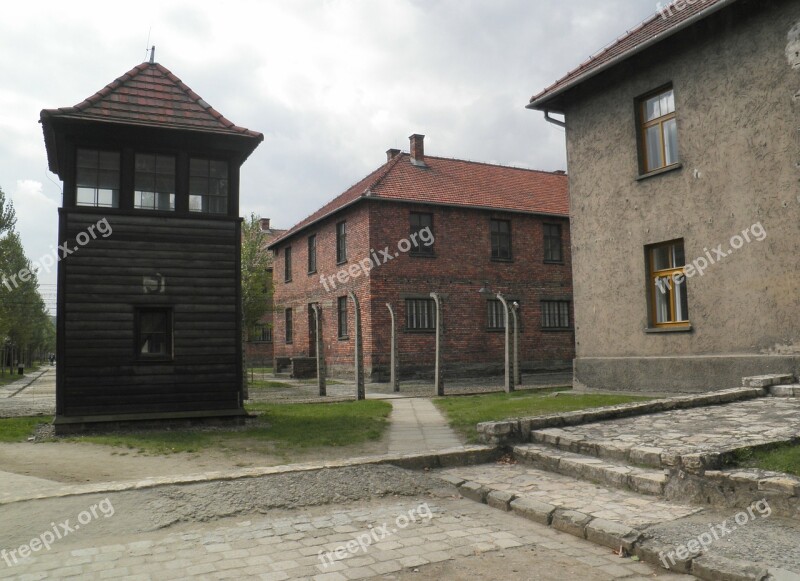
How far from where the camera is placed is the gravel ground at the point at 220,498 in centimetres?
552

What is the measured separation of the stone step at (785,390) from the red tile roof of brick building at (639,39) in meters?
6.54

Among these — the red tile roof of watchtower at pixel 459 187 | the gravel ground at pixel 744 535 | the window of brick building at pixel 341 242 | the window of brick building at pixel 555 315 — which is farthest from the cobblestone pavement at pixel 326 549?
the window of brick building at pixel 555 315

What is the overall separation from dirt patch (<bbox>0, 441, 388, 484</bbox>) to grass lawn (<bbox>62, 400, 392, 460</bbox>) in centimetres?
32

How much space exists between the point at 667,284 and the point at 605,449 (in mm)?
7053

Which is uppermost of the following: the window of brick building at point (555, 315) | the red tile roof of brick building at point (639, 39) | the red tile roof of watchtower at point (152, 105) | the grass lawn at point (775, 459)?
the red tile roof of brick building at point (639, 39)

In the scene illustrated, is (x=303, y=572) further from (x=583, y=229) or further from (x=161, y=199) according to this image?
(x=583, y=229)

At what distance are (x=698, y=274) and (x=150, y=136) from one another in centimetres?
1091

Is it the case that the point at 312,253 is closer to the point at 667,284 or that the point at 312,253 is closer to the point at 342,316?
the point at 342,316

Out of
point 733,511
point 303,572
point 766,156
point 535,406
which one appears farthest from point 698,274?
point 303,572

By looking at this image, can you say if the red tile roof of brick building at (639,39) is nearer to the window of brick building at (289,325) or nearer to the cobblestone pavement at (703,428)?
the cobblestone pavement at (703,428)

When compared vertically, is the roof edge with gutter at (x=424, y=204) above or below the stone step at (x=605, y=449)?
above

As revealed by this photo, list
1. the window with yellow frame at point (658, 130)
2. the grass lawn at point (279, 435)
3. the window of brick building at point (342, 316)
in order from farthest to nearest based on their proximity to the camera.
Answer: the window of brick building at point (342, 316) < the window with yellow frame at point (658, 130) < the grass lawn at point (279, 435)

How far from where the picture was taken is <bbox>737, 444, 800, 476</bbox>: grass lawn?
18.4 feet

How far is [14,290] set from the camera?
129 ft
